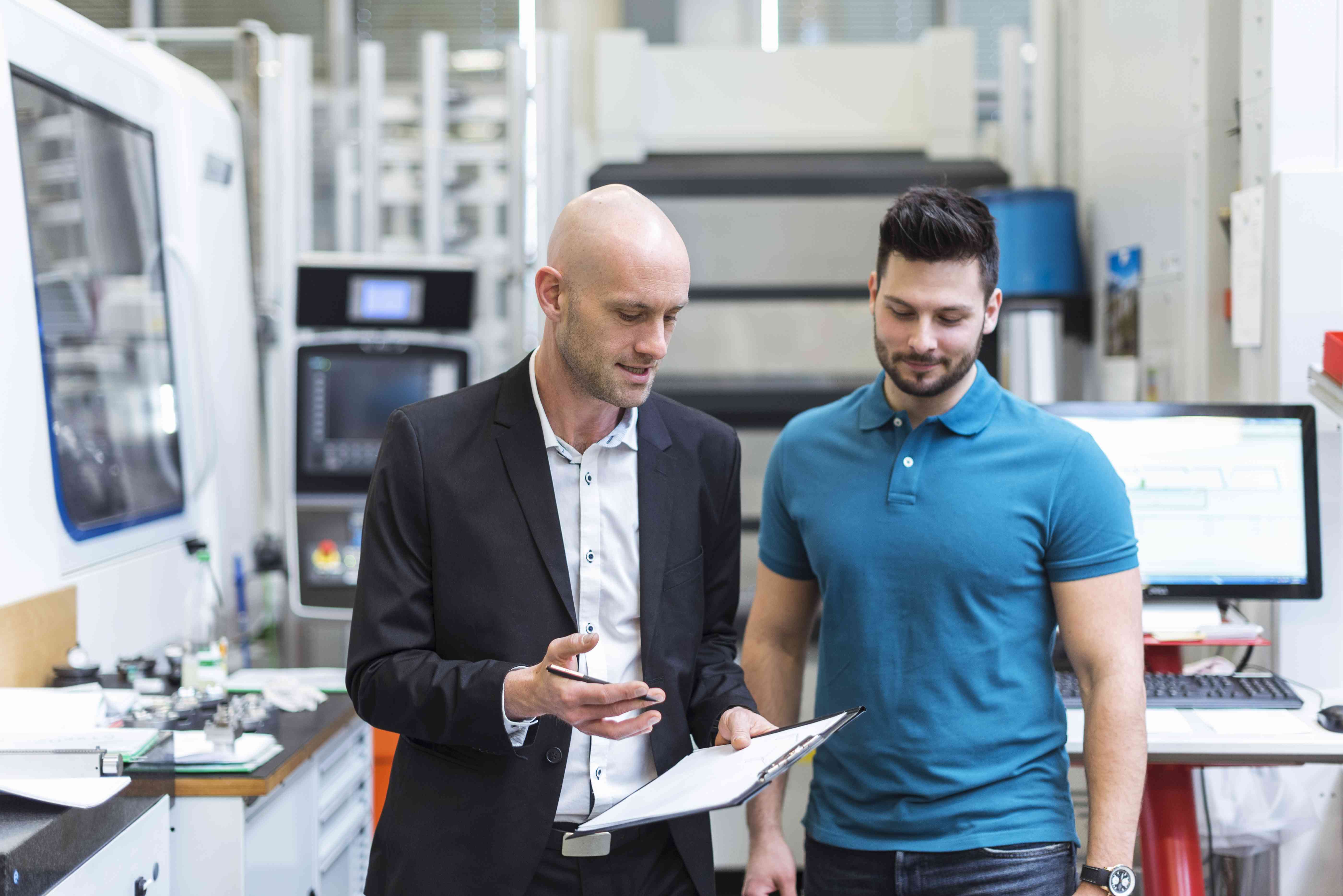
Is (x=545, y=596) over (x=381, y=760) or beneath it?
over

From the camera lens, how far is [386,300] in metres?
3.47

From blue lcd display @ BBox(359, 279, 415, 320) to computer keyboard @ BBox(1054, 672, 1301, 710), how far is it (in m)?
2.21

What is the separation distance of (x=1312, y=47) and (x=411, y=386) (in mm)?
2407

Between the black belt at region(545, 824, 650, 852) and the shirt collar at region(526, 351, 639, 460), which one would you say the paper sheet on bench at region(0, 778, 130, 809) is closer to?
the black belt at region(545, 824, 650, 852)

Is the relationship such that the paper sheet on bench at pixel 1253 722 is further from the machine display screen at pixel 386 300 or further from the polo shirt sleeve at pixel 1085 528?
the machine display screen at pixel 386 300

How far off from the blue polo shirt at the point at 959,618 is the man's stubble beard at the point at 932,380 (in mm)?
51

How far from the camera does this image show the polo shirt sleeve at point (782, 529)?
1.64 metres

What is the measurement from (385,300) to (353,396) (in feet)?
0.99

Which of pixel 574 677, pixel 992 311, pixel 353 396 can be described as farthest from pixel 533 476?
pixel 353 396

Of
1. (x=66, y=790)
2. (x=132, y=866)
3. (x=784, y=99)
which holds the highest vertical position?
(x=784, y=99)

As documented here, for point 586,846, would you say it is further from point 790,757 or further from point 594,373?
point 594,373

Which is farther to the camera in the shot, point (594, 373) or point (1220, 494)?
point (1220, 494)

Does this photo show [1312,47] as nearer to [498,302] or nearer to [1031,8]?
[1031,8]

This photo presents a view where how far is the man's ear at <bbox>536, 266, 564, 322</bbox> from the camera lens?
4.17ft
